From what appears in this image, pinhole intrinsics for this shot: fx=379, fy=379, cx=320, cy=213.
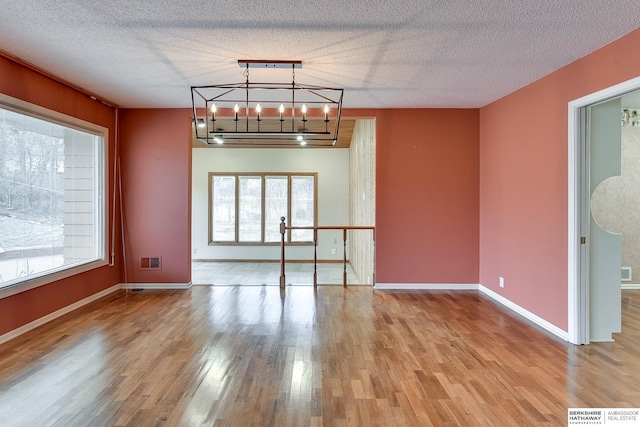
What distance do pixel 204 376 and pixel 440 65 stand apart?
3370 millimetres

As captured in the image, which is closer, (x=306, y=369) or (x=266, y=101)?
(x=306, y=369)

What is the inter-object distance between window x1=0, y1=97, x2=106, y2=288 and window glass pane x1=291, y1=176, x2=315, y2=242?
483 centimetres

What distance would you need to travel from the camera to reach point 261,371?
2783mm

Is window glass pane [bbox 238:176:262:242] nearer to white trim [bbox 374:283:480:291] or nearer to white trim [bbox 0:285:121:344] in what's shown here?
white trim [bbox 0:285:121:344]

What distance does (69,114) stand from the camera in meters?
4.34

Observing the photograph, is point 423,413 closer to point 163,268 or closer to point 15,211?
point 15,211

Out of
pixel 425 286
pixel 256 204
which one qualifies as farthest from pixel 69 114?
pixel 256 204

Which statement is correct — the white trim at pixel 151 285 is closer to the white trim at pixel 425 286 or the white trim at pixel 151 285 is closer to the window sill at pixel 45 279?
the window sill at pixel 45 279

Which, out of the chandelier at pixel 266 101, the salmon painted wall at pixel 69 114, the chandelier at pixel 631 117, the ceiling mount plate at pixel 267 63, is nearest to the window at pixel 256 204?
the chandelier at pixel 266 101

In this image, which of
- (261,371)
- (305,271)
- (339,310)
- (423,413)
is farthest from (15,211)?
(305,271)

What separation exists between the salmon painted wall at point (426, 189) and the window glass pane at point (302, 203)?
406 cm

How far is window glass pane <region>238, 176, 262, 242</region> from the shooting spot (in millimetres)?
9297

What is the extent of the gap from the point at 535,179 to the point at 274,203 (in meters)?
6.30

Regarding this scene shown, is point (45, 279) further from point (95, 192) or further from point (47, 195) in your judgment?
point (95, 192)
